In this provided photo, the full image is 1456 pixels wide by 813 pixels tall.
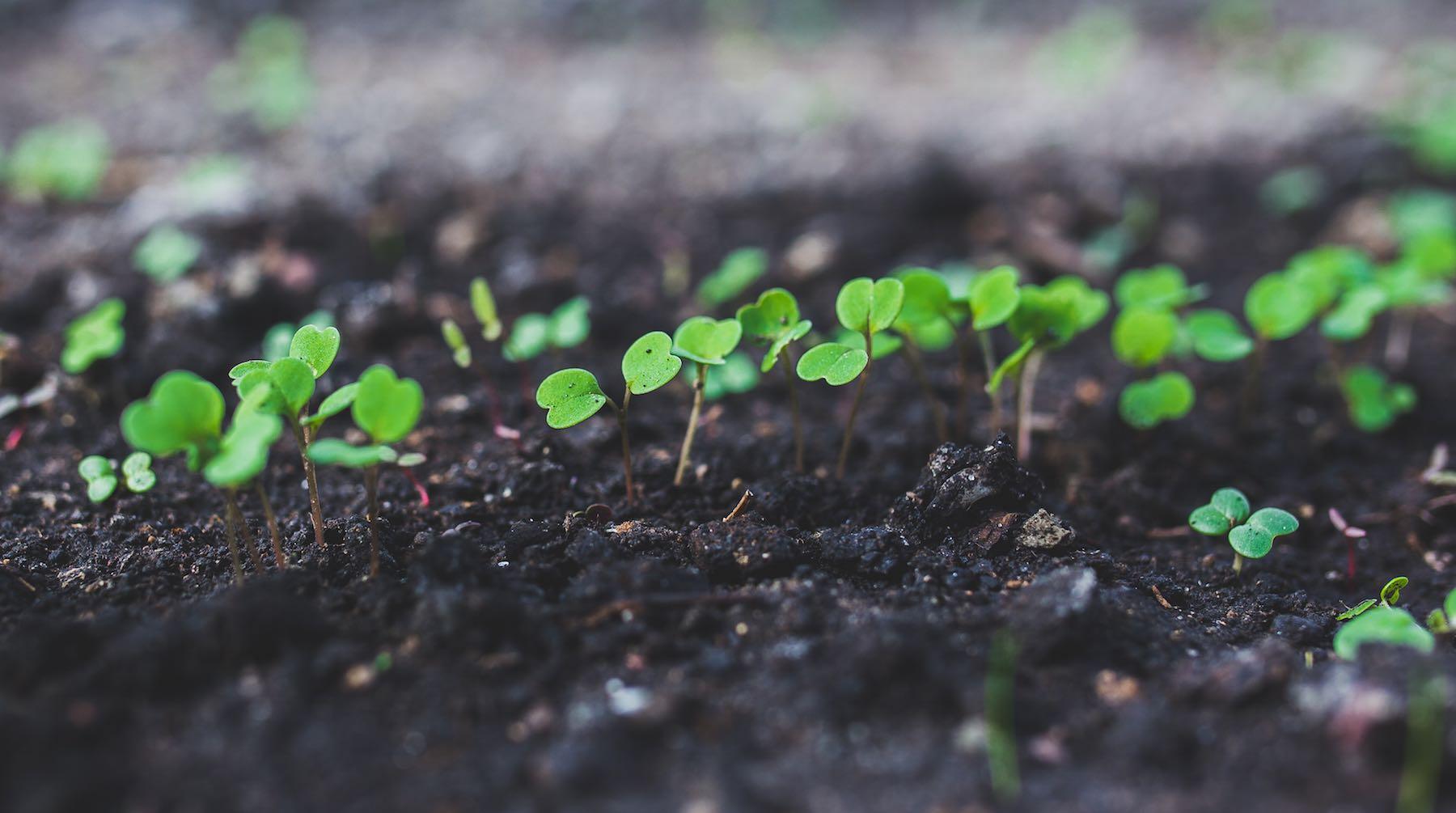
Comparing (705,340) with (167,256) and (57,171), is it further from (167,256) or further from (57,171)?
(57,171)

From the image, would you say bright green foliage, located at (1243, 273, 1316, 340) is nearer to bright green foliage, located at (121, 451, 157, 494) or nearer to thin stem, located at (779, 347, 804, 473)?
thin stem, located at (779, 347, 804, 473)

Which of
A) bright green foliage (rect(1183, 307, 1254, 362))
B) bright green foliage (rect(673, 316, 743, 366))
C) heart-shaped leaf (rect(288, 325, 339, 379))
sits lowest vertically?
bright green foliage (rect(1183, 307, 1254, 362))

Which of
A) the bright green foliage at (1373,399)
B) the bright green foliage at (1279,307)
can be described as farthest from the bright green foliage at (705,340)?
the bright green foliage at (1373,399)

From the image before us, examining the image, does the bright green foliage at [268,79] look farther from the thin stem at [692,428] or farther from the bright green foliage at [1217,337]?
the bright green foliage at [1217,337]

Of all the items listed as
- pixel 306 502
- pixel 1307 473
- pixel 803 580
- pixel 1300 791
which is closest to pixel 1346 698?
pixel 1300 791

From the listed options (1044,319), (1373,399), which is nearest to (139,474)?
(1044,319)

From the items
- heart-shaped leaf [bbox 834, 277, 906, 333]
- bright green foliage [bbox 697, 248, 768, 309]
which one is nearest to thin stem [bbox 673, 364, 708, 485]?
heart-shaped leaf [bbox 834, 277, 906, 333]
